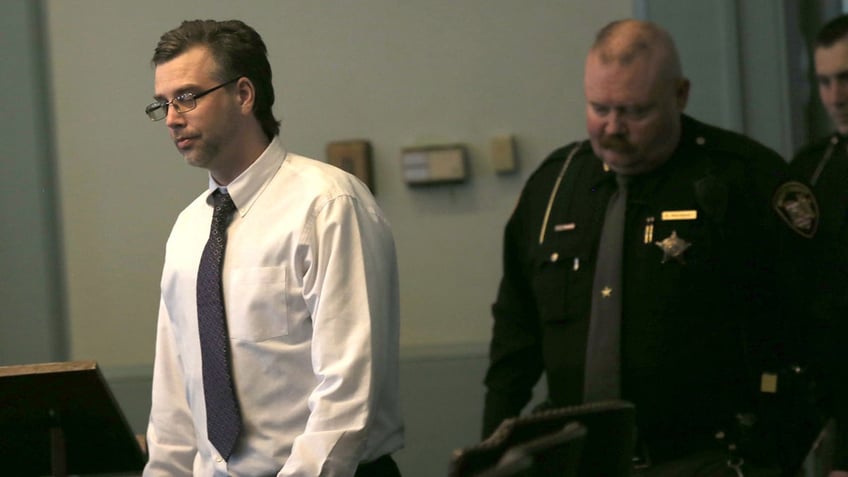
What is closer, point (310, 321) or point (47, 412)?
point (310, 321)

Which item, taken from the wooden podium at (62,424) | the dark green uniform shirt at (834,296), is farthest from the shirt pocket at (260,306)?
the dark green uniform shirt at (834,296)

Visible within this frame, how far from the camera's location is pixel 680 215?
8.97 feet

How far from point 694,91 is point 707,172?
128 centimetres

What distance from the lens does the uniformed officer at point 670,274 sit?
2.66 meters

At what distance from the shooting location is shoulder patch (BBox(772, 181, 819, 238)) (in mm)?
2703

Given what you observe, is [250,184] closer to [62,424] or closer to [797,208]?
[62,424]

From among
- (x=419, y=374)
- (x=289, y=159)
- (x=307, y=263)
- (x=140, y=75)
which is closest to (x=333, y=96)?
(x=140, y=75)

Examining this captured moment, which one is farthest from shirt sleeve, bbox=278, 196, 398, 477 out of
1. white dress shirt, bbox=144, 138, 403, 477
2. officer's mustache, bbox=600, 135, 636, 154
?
officer's mustache, bbox=600, 135, 636, 154

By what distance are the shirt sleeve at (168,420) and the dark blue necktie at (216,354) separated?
19cm

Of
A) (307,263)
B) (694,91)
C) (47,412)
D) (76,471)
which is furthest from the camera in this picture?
(694,91)

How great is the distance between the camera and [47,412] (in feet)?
8.74

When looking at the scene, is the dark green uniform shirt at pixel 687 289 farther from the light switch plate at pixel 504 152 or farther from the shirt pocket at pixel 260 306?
the light switch plate at pixel 504 152

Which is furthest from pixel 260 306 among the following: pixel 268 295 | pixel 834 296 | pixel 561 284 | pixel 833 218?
pixel 833 218

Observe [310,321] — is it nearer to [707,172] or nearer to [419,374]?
[707,172]
